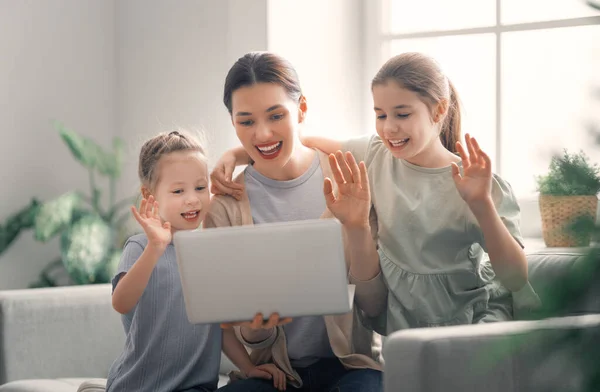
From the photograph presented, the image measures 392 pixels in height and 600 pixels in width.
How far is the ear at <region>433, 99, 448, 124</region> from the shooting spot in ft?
5.86

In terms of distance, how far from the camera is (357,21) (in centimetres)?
365

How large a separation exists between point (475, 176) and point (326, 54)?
2.07 m

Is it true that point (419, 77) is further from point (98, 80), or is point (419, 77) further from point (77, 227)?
point (98, 80)

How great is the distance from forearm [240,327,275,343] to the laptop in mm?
258

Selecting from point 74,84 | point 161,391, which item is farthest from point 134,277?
point 74,84

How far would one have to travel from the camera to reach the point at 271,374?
5.83ft

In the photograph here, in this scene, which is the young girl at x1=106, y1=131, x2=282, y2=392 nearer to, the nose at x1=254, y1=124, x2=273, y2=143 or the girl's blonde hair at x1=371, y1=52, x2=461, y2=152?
the nose at x1=254, y1=124, x2=273, y2=143

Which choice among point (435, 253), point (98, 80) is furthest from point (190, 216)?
point (98, 80)

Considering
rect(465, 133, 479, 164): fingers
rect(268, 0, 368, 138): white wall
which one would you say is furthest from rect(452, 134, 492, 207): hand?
rect(268, 0, 368, 138): white wall

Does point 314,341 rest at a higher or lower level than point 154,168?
lower

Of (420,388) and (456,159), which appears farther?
(456,159)

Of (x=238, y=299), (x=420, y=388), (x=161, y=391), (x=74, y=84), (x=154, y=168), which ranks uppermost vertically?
(x=74, y=84)

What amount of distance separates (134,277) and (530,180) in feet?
6.23

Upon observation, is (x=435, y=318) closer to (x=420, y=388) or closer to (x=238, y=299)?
(x=420, y=388)
